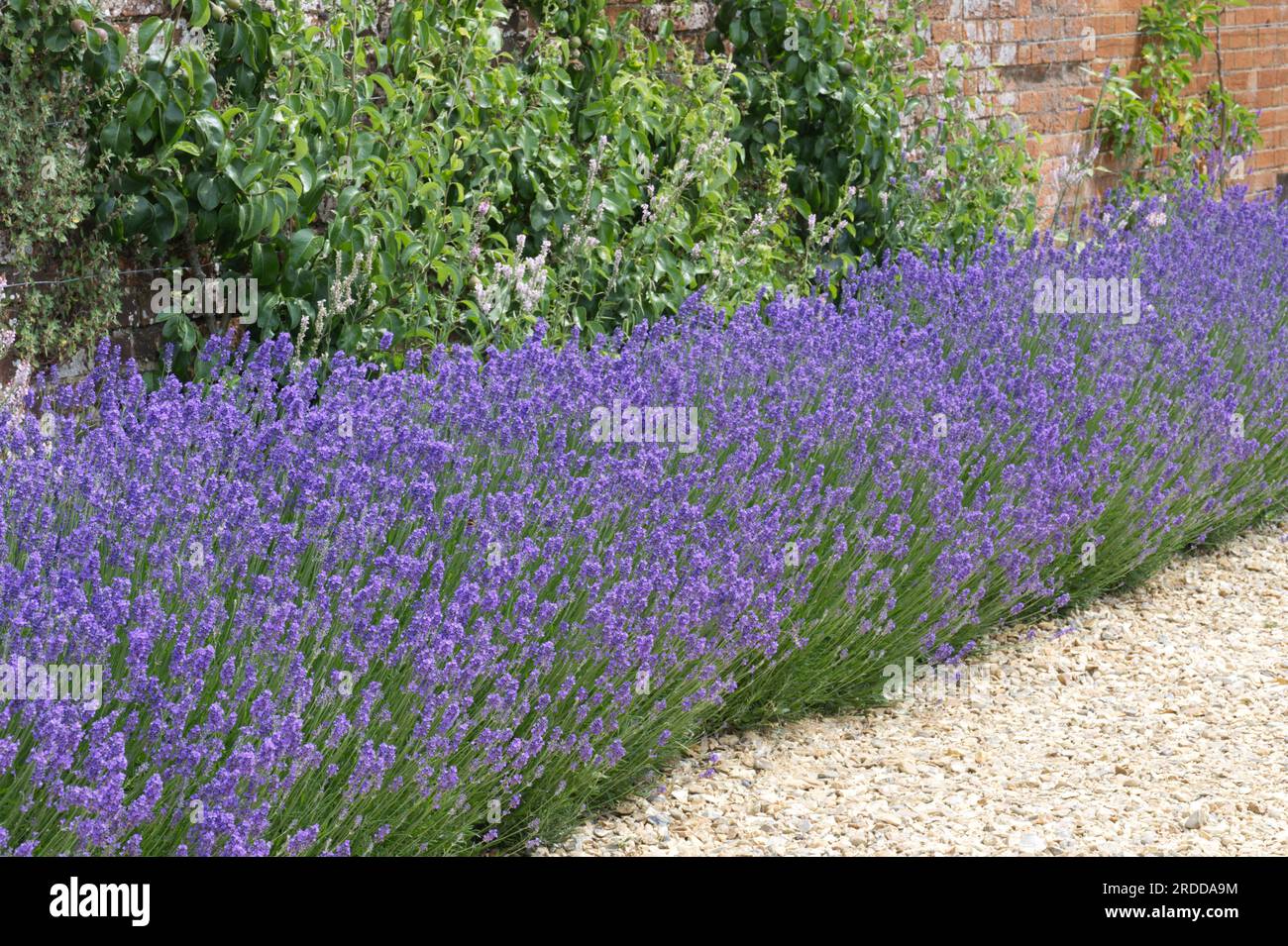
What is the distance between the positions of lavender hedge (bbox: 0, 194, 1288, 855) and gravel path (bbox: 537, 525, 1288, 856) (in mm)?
136

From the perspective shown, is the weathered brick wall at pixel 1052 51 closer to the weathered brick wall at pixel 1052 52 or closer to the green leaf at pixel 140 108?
the weathered brick wall at pixel 1052 52

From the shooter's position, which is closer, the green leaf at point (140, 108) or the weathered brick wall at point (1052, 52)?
the green leaf at point (140, 108)

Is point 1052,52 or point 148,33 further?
point 1052,52

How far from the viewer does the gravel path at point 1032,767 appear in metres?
3.47

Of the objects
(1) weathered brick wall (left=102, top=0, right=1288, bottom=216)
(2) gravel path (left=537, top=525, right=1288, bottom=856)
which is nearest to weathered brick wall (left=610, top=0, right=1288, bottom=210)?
(1) weathered brick wall (left=102, top=0, right=1288, bottom=216)

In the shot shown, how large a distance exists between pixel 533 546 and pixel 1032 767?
1.53 metres

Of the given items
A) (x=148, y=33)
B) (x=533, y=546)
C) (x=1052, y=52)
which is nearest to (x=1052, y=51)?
(x=1052, y=52)

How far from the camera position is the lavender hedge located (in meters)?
2.61

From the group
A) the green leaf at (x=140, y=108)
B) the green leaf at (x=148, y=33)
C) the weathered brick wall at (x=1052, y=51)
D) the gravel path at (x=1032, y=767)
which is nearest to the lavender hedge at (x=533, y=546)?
the gravel path at (x=1032, y=767)

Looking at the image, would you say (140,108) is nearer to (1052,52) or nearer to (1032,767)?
(1032,767)

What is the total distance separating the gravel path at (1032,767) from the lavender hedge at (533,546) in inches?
5.3

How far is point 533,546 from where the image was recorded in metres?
3.23

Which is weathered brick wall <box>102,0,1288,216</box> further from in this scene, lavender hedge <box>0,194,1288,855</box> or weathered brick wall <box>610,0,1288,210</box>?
lavender hedge <box>0,194,1288,855</box>

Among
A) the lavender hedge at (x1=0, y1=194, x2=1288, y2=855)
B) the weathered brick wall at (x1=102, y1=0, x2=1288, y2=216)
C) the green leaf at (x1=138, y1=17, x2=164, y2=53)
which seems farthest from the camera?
the weathered brick wall at (x1=102, y1=0, x2=1288, y2=216)
